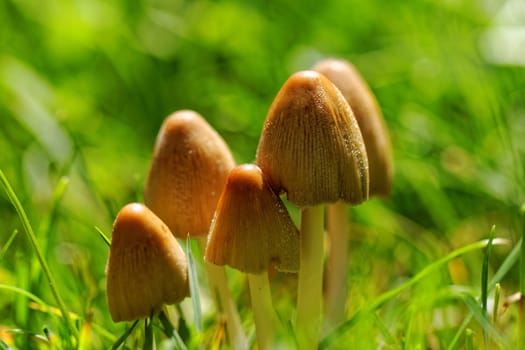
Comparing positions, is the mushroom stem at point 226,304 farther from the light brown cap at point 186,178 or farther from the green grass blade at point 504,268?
the green grass blade at point 504,268

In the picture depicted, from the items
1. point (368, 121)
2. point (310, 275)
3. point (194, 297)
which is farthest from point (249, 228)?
point (368, 121)

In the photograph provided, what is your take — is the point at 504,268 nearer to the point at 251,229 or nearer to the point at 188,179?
the point at 251,229

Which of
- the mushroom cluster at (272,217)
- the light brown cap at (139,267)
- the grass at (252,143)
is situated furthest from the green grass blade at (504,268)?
the light brown cap at (139,267)

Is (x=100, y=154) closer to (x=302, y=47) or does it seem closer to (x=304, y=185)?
(x=302, y=47)

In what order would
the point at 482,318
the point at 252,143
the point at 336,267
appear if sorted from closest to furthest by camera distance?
the point at 482,318 < the point at 336,267 < the point at 252,143

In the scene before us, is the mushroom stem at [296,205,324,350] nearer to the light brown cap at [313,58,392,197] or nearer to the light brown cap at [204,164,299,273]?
the light brown cap at [204,164,299,273]

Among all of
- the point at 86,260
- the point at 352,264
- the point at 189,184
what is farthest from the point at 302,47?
the point at 189,184

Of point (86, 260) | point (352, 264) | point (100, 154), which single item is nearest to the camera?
point (86, 260)
